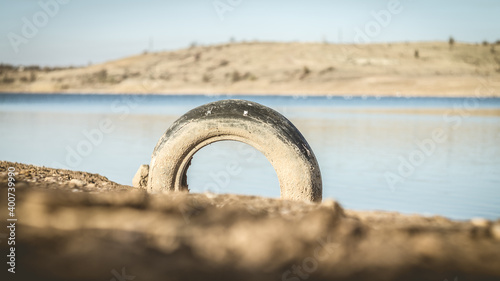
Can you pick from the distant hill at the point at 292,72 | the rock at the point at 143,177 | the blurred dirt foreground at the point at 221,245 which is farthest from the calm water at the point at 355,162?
the distant hill at the point at 292,72

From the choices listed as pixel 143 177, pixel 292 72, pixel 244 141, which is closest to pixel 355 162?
pixel 143 177

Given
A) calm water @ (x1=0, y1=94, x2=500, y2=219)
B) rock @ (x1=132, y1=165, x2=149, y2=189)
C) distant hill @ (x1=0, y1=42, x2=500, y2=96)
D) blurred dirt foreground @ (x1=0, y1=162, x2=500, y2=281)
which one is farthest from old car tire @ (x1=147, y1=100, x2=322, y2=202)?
distant hill @ (x1=0, y1=42, x2=500, y2=96)

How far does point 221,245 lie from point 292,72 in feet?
237

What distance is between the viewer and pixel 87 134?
16.5m

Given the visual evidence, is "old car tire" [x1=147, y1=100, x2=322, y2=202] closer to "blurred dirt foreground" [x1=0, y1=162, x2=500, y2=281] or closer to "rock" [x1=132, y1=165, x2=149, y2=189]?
"rock" [x1=132, y1=165, x2=149, y2=189]

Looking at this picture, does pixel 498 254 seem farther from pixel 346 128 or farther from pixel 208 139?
pixel 346 128

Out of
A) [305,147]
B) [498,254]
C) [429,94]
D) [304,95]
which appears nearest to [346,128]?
[305,147]

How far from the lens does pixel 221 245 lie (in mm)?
2459

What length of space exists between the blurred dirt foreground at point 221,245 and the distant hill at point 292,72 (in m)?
59.0

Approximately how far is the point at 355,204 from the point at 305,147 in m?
3.02

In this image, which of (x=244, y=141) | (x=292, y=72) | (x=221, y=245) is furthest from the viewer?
(x=292, y=72)

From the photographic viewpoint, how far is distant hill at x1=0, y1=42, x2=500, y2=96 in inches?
2579

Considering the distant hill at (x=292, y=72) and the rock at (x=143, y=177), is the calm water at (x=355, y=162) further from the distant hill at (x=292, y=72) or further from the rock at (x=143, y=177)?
the distant hill at (x=292, y=72)

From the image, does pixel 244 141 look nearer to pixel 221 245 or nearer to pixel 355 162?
pixel 221 245
